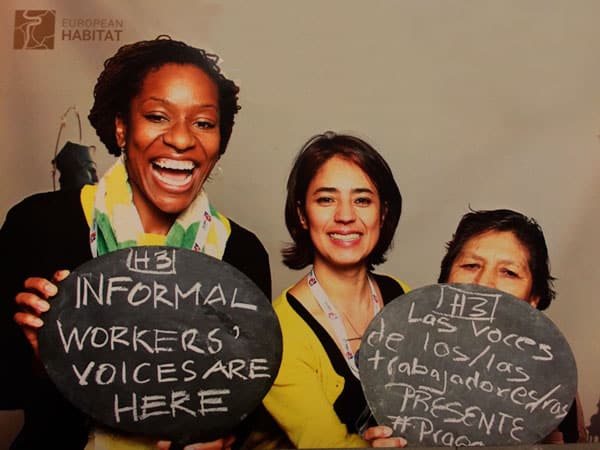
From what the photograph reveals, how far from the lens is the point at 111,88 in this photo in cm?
280

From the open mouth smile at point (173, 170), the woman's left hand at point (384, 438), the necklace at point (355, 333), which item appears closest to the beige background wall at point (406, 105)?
the open mouth smile at point (173, 170)

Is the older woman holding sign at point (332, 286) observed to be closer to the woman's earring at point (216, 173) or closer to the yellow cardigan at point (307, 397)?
the yellow cardigan at point (307, 397)

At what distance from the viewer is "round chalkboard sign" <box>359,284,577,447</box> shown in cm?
268

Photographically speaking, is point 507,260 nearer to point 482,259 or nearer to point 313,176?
point 482,259

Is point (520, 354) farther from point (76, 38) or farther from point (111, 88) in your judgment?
point (76, 38)

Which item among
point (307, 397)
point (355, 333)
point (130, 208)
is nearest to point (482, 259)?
point (355, 333)

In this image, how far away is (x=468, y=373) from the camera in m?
2.70

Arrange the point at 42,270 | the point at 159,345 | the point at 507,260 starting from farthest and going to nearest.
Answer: the point at 507,260, the point at 42,270, the point at 159,345

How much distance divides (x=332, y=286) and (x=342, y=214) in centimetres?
27

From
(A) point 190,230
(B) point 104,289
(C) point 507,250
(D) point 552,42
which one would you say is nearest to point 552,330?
(C) point 507,250

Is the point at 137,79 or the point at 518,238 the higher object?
the point at 137,79

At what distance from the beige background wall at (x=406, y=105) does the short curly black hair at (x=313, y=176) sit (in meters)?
0.04

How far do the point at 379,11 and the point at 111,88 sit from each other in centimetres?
107

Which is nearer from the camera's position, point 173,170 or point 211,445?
point 211,445
